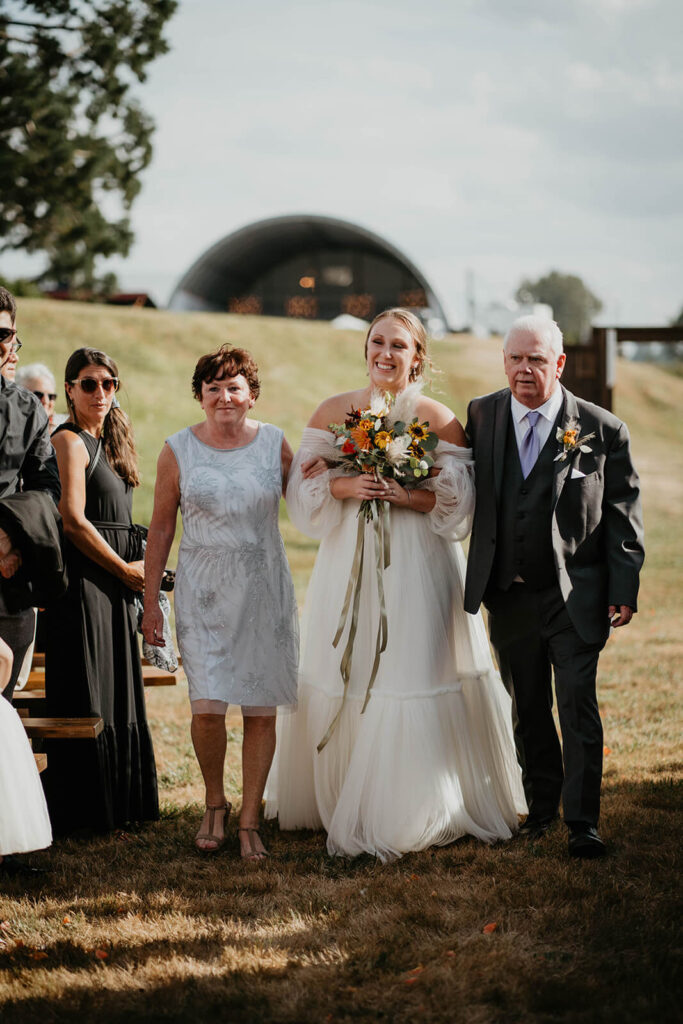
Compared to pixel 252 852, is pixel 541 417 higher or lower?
higher

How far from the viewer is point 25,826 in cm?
383

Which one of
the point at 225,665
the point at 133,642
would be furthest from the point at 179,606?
the point at 133,642

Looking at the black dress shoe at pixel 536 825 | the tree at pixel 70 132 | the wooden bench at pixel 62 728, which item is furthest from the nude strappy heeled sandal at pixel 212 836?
the tree at pixel 70 132

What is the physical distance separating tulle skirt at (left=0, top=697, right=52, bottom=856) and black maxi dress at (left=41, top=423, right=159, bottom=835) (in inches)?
57.9

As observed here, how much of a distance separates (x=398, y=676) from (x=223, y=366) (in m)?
1.64

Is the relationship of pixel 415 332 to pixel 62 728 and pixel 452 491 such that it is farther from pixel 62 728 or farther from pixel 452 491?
pixel 62 728

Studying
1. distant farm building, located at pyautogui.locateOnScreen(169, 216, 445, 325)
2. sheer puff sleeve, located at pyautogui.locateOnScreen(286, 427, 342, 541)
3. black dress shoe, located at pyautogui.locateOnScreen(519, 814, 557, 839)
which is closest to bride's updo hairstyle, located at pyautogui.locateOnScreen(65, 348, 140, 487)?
sheer puff sleeve, located at pyautogui.locateOnScreen(286, 427, 342, 541)

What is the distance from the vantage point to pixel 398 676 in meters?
5.10

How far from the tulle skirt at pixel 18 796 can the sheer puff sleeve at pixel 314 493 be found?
5.72 feet

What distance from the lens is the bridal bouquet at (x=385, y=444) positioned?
Answer: 4.98 metres

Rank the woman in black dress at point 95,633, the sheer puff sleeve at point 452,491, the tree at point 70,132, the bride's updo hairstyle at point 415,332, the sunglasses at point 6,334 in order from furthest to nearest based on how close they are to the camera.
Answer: the tree at point 70,132 → the woman in black dress at point 95,633 → the bride's updo hairstyle at point 415,332 → the sheer puff sleeve at point 452,491 → the sunglasses at point 6,334

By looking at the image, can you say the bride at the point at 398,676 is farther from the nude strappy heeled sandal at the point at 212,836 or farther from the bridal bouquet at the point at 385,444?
the nude strappy heeled sandal at the point at 212,836

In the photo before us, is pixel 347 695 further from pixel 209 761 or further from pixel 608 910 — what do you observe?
pixel 608 910

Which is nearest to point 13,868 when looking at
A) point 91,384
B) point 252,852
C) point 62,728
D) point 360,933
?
point 62,728
